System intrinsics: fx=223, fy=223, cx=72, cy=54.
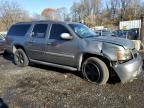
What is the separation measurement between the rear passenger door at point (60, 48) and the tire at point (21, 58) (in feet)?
4.58

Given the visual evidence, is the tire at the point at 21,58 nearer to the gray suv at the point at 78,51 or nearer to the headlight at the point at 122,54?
the gray suv at the point at 78,51

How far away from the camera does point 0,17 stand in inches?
2055

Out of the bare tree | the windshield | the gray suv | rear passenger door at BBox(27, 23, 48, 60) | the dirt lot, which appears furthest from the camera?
the bare tree

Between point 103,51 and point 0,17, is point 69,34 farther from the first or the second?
point 0,17

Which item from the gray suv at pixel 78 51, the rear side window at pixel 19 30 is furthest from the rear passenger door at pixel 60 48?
the rear side window at pixel 19 30

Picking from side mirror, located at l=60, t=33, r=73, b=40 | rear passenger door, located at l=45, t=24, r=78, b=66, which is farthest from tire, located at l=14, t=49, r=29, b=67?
side mirror, located at l=60, t=33, r=73, b=40

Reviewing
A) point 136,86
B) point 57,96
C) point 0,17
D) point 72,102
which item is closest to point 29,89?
point 57,96

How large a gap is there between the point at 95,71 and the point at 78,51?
0.77 m

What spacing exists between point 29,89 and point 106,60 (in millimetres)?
2194

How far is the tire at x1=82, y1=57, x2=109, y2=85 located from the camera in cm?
593

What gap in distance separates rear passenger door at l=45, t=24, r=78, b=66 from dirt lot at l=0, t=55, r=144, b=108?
53 centimetres

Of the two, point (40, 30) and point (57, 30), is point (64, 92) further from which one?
point (40, 30)

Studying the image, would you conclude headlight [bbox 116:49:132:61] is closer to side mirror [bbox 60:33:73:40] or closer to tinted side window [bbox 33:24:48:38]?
side mirror [bbox 60:33:73:40]

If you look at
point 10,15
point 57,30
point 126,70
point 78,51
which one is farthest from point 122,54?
point 10,15
